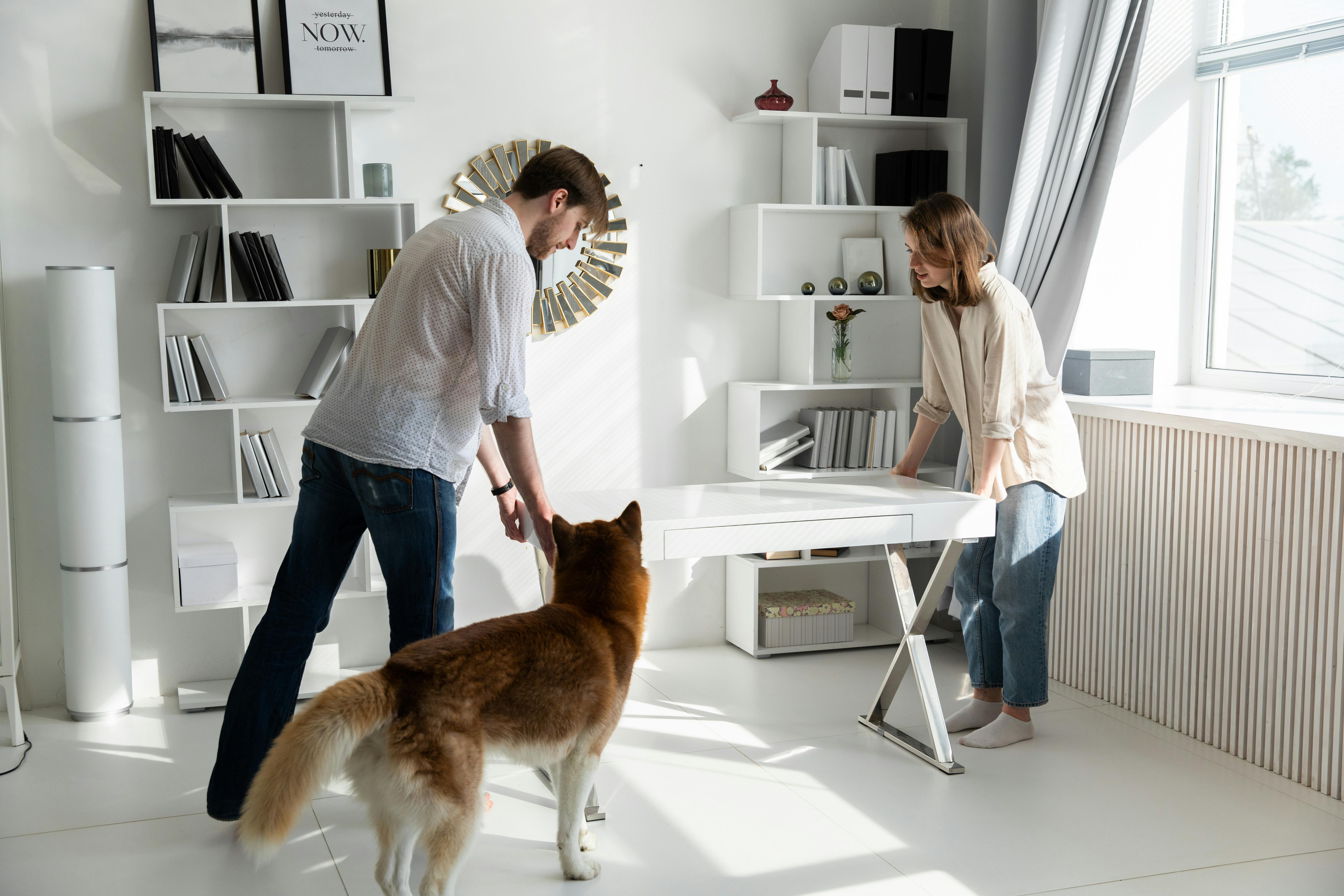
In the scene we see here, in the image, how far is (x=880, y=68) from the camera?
3.87 meters

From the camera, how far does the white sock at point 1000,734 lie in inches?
120

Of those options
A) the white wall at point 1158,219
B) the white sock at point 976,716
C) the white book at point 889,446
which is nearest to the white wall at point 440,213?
the white book at point 889,446

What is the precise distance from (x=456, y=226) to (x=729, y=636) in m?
2.33

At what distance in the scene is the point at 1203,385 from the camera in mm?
3801

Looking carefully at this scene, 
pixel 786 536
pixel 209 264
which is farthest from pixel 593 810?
pixel 209 264

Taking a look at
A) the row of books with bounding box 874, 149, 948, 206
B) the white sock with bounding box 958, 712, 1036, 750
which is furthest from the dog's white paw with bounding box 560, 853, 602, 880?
the row of books with bounding box 874, 149, 948, 206

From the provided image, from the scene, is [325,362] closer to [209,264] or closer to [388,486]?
[209,264]

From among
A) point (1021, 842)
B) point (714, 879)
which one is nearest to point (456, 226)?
point (714, 879)

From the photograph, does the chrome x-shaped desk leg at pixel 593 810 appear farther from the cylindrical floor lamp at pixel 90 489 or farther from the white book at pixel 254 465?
the cylindrical floor lamp at pixel 90 489

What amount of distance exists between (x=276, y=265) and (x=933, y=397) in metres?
1.95

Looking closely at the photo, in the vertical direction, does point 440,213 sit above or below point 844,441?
above

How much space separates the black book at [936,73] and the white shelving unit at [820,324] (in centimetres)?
5

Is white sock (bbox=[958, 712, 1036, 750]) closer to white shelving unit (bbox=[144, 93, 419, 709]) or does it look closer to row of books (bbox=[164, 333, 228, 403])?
white shelving unit (bbox=[144, 93, 419, 709])

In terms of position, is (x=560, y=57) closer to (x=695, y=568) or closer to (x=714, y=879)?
(x=695, y=568)
